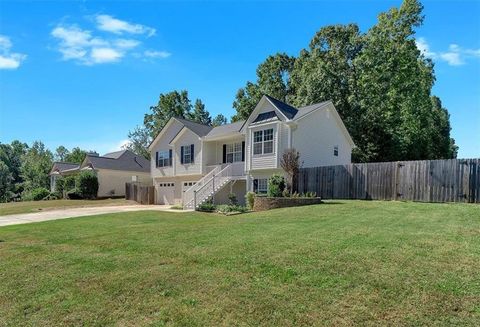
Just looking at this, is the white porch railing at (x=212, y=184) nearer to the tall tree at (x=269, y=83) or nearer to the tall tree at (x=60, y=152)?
the tall tree at (x=269, y=83)

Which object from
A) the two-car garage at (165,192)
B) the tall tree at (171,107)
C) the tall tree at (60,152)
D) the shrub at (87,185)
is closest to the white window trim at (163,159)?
the two-car garage at (165,192)

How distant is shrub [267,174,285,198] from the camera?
20250 millimetres

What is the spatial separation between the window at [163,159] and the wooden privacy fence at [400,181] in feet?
50.7

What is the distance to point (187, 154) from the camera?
3114cm

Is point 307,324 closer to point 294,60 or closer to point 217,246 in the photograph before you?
point 217,246

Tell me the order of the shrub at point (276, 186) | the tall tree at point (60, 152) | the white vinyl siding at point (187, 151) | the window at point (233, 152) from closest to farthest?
the shrub at point (276, 186)
the window at point (233, 152)
the white vinyl siding at point (187, 151)
the tall tree at point (60, 152)

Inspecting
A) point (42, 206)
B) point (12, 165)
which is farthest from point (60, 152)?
point (42, 206)

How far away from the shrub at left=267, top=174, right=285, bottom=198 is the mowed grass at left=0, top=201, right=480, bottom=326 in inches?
395

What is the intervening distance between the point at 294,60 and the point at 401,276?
133ft

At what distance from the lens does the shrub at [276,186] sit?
20.2 meters

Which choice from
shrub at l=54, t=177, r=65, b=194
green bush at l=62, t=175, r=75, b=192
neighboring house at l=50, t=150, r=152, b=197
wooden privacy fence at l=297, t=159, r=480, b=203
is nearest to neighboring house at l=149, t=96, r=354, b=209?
wooden privacy fence at l=297, t=159, r=480, b=203

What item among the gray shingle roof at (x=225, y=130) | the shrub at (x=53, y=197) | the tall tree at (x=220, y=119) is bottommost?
the shrub at (x=53, y=197)

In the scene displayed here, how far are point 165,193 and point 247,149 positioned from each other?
1209cm

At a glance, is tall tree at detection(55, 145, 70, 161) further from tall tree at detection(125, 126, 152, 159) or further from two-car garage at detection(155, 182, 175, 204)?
two-car garage at detection(155, 182, 175, 204)
